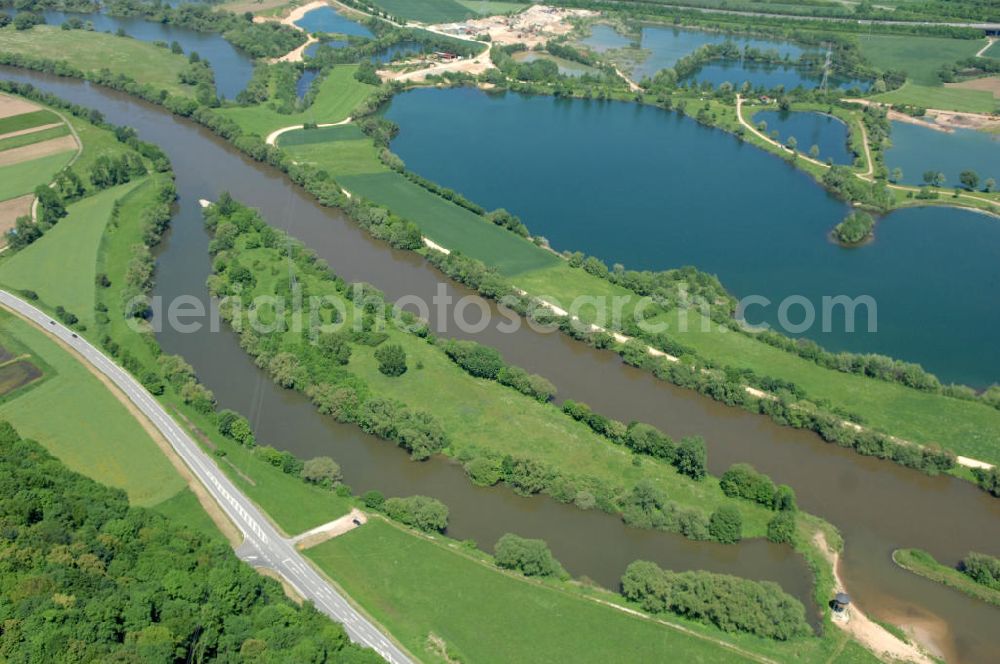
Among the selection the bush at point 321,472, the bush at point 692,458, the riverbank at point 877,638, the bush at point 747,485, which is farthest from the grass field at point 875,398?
the bush at point 321,472

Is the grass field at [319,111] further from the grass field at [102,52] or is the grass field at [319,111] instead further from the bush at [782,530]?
the bush at [782,530]

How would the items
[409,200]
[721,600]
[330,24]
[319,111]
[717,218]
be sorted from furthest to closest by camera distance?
[330,24], [319,111], [409,200], [717,218], [721,600]

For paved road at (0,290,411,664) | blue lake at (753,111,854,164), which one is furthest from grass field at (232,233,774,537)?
blue lake at (753,111,854,164)

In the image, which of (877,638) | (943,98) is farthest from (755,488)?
(943,98)

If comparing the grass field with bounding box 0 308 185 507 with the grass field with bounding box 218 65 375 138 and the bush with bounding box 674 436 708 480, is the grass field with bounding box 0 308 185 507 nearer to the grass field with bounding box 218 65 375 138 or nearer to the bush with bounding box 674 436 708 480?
the bush with bounding box 674 436 708 480

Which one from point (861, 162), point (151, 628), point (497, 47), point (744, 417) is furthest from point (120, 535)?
point (497, 47)

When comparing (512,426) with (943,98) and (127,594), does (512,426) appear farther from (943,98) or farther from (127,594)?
(943,98)
